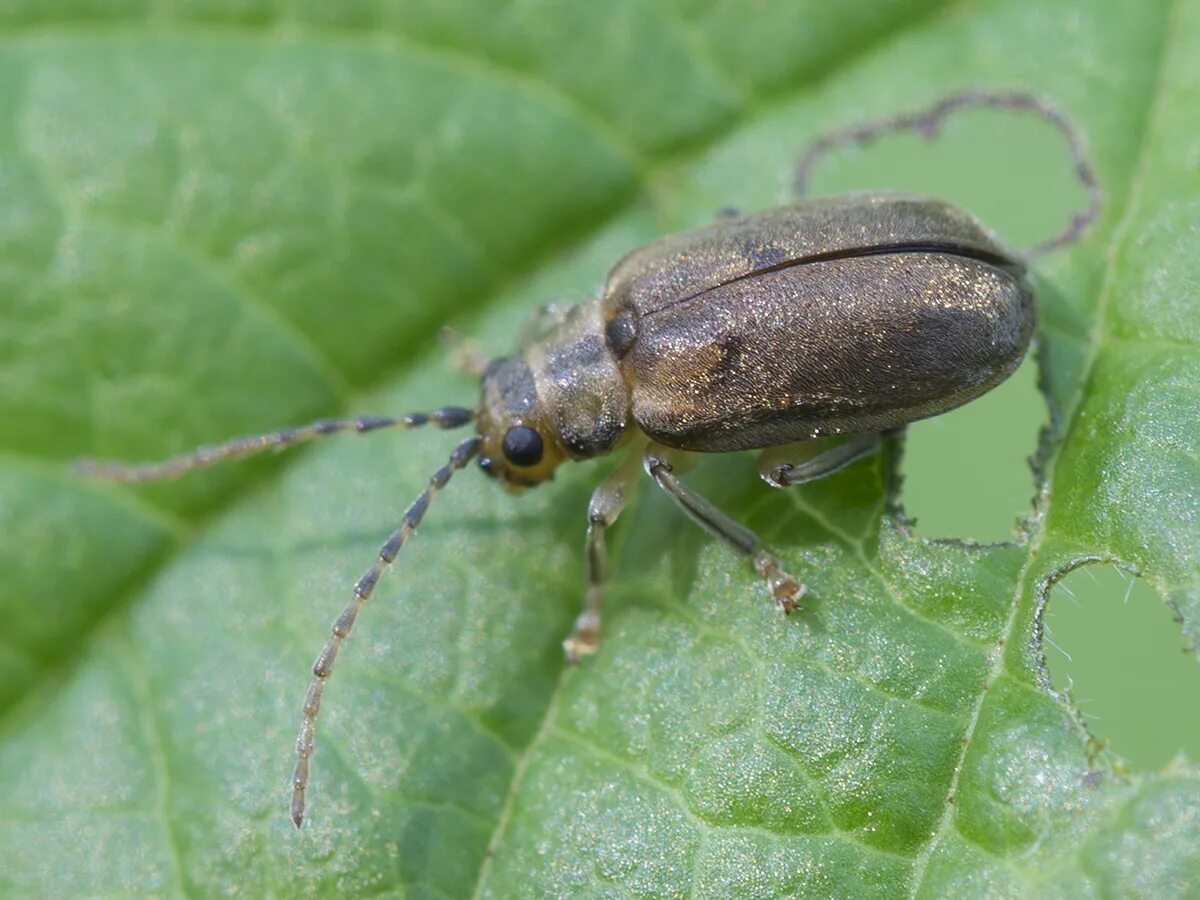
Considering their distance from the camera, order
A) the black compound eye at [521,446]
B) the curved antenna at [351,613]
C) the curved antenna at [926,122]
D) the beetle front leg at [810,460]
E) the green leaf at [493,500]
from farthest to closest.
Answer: the curved antenna at [926,122], the black compound eye at [521,446], the beetle front leg at [810,460], the curved antenna at [351,613], the green leaf at [493,500]

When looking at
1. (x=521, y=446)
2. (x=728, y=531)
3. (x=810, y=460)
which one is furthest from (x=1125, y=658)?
(x=521, y=446)

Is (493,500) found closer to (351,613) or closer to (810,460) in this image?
(351,613)

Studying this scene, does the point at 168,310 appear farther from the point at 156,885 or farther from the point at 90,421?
the point at 156,885

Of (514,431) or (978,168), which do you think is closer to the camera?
(514,431)

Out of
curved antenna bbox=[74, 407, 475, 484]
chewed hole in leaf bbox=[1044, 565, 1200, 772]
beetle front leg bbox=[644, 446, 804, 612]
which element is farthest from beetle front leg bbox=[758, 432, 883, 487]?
curved antenna bbox=[74, 407, 475, 484]

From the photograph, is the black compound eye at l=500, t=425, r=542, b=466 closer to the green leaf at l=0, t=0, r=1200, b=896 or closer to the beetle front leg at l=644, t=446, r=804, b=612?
the green leaf at l=0, t=0, r=1200, b=896

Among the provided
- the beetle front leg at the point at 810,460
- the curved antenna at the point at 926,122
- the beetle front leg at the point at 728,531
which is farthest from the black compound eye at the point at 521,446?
the curved antenna at the point at 926,122

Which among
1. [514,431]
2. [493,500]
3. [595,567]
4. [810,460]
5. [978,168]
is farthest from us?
[978,168]

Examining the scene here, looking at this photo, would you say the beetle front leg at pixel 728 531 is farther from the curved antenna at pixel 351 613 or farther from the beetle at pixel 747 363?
the curved antenna at pixel 351 613
